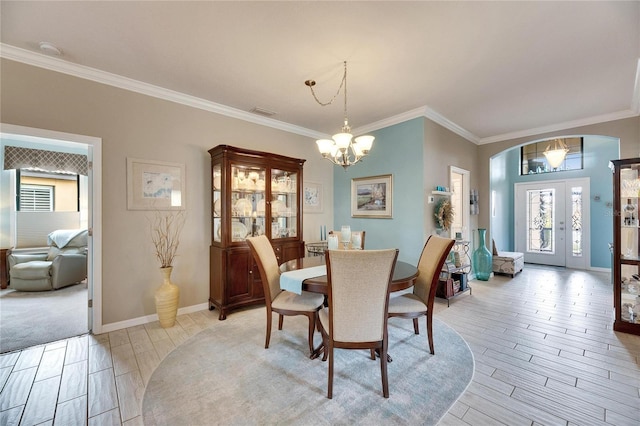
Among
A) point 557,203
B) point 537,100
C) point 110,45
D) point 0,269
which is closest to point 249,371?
point 110,45

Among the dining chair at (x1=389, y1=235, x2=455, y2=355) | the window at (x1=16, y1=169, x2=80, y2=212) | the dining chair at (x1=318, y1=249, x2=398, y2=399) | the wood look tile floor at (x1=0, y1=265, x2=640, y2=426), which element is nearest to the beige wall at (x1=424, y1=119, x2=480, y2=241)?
the dining chair at (x1=389, y1=235, x2=455, y2=355)

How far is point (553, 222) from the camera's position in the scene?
21.3ft

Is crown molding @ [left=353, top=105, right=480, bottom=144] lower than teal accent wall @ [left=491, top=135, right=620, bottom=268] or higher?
higher

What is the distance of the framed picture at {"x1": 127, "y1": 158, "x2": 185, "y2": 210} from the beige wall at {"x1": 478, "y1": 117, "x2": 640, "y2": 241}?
544cm

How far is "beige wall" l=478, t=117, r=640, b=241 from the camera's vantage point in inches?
153

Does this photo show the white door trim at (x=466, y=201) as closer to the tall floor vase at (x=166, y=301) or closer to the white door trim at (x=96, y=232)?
the tall floor vase at (x=166, y=301)

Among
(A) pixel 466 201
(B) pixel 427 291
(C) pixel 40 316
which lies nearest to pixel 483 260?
(A) pixel 466 201

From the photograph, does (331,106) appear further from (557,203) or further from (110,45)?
(557,203)

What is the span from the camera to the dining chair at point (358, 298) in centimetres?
173

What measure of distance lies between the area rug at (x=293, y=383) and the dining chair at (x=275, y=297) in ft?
0.95

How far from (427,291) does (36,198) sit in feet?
24.0

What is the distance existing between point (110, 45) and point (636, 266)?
562 centimetres

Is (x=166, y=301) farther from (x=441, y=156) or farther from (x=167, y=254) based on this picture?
(x=441, y=156)

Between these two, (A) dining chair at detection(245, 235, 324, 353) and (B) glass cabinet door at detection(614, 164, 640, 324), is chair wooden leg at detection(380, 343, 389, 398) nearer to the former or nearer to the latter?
(A) dining chair at detection(245, 235, 324, 353)
